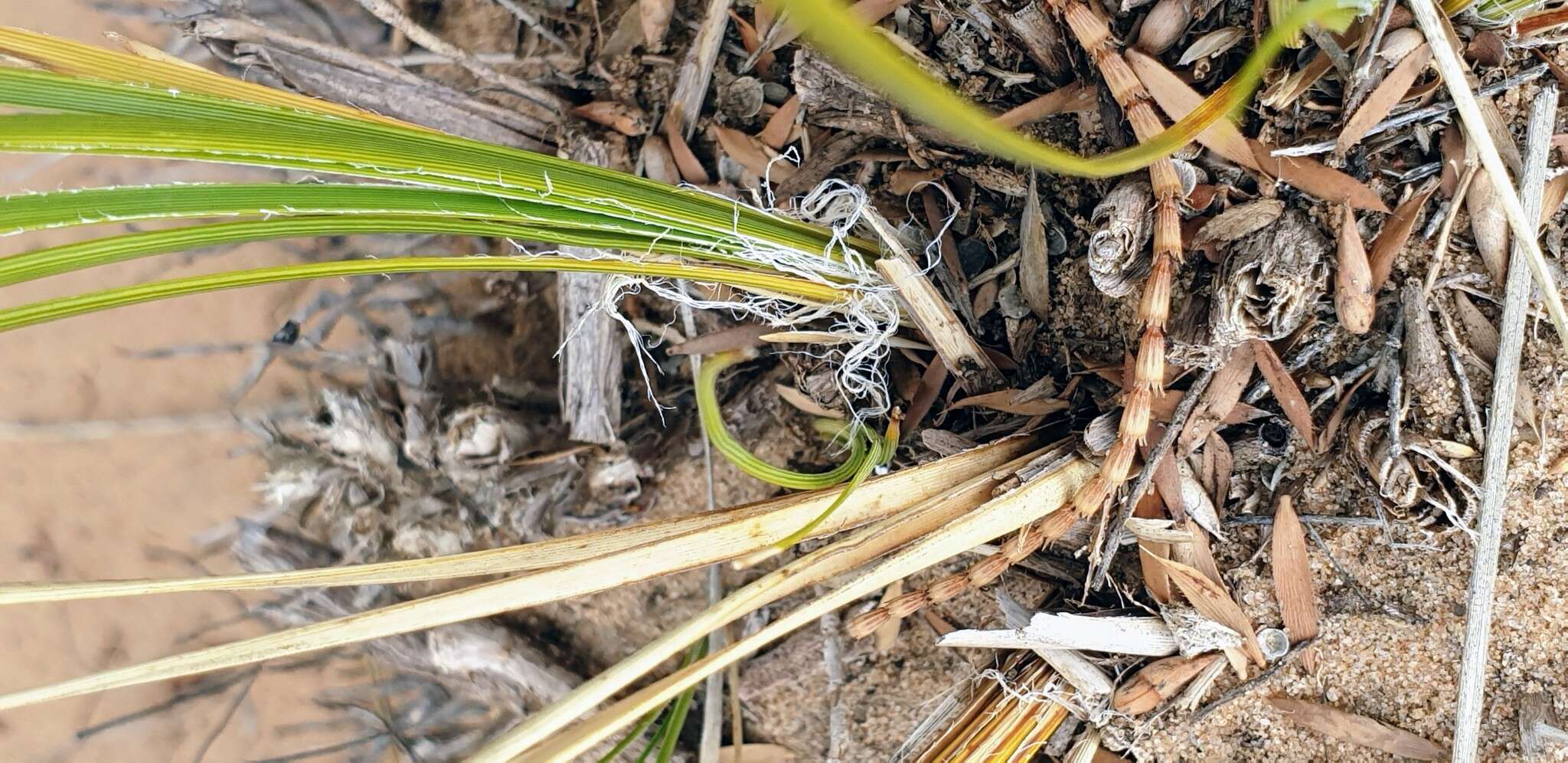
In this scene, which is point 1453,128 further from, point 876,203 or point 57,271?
point 57,271

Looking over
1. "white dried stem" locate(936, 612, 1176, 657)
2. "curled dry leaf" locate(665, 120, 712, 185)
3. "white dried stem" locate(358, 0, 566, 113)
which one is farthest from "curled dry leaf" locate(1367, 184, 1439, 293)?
"white dried stem" locate(358, 0, 566, 113)

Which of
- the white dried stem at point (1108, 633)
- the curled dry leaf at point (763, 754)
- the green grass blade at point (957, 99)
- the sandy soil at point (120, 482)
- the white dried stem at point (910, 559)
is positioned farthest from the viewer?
the sandy soil at point (120, 482)

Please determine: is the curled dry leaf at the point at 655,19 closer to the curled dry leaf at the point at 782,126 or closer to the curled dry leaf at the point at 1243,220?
the curled dry leaf at the point at 782,126

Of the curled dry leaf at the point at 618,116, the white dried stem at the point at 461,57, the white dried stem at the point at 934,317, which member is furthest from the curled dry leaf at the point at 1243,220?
the white dried stem at the point at 461,57

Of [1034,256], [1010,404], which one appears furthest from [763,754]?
[1034,256]

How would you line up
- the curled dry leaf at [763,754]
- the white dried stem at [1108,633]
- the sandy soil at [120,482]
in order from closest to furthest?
the white dried stem at [1108,633]
the curled dry leaf at [763,754]
the sandy soil at [120,482]
